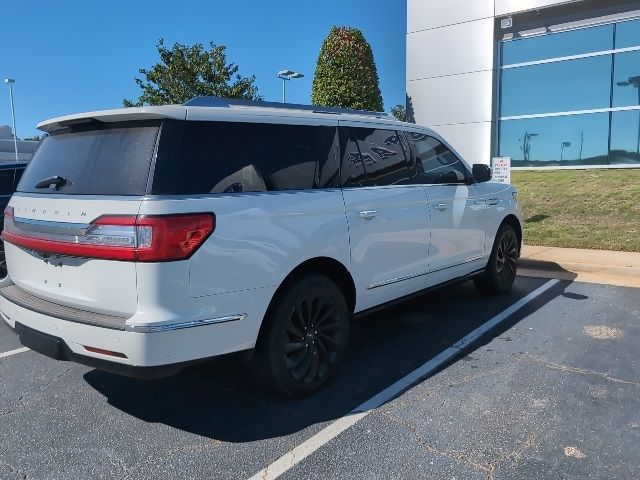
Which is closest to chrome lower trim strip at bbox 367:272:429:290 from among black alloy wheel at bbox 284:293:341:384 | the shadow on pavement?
black alloy wheel at bbox 284:293:341:384

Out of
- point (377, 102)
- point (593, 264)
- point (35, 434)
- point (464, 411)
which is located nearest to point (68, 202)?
point (35, 434)

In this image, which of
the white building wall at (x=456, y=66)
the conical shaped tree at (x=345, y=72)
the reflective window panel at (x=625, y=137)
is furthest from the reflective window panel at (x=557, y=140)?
the conical shaped tree at (x=345, y=72)

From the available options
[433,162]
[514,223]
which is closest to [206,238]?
[433,162]

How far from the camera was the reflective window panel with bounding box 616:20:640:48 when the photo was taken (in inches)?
551

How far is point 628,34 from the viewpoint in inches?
556

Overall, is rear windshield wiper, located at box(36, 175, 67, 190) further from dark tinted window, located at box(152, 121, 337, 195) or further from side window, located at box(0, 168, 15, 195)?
side window, located at box(0, 168, 15, 195)

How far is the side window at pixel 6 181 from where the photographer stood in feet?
25.5

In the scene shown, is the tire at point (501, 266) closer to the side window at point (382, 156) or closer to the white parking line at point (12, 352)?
the side window at point (382, 156)

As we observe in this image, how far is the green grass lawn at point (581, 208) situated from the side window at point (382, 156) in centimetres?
590

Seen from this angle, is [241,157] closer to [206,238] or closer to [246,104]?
[246,104]

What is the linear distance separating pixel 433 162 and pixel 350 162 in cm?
131

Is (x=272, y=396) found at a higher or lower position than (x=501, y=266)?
lower

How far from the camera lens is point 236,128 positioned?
3.30 metres

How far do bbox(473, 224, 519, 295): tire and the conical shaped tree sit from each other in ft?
26.6
